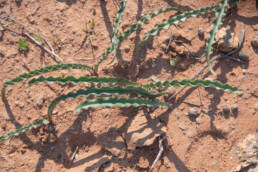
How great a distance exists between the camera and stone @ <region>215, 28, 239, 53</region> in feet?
6.07

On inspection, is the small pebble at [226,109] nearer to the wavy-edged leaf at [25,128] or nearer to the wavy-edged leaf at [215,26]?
the wavy-edged leaf at [215,26]

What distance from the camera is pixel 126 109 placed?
1880 millimetres

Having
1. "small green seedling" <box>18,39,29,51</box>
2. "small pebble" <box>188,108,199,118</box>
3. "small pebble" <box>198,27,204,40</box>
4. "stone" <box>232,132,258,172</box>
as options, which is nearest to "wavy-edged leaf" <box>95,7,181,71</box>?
"small pebble" <box>198,27,204,40</box>

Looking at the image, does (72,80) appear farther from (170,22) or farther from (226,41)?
(226,41)

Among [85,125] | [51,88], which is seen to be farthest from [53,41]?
[85,125]

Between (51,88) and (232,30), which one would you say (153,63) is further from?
(51,88)

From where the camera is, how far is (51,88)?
6.21ft

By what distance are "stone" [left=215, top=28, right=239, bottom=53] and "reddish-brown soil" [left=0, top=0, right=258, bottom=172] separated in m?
0.09

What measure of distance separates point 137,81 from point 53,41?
2.59 feet

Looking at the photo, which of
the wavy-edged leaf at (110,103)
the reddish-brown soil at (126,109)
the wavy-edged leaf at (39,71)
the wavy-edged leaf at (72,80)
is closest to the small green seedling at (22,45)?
the reddish-brown soil at (126,109)

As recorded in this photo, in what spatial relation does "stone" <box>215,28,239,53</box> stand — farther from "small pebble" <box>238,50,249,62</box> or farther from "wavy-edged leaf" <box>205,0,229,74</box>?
"wavy-edged leaf" <box>205,0,229,74</box>

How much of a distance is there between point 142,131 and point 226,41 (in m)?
0.99

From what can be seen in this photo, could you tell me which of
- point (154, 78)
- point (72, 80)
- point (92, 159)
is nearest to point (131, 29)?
point (154, 78)

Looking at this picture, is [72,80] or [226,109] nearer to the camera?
[72,80]
